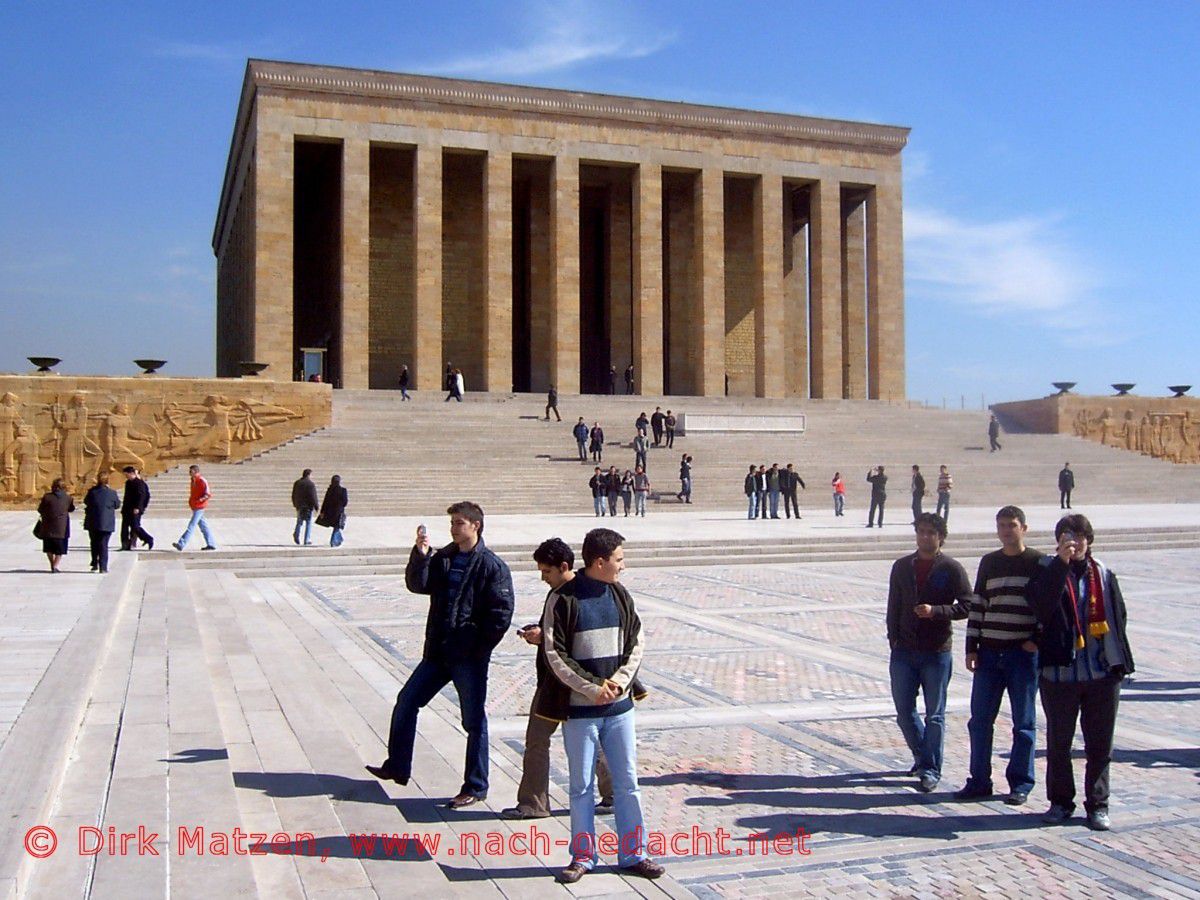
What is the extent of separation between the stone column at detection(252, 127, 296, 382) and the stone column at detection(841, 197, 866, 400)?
20.1m

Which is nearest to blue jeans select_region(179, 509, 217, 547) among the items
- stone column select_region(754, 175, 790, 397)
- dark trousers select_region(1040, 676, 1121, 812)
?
dark trousers select_region(1040, 676, 1121, 812)

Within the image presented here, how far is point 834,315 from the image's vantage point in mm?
40375

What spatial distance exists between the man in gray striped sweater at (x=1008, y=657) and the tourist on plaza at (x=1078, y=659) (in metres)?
0.17

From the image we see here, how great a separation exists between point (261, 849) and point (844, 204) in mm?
42022

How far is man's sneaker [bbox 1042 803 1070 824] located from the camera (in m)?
5.08

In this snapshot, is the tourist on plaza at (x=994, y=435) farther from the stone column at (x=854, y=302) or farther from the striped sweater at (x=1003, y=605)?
the striped sweater at (x=1003, y=605)

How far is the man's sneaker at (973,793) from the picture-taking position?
5.43 meters

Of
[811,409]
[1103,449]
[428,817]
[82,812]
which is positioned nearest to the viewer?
[82,812]

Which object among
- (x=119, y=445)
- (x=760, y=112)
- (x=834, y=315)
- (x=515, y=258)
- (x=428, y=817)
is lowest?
(x=428, y=817)

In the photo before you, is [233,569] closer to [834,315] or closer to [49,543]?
[49,543]

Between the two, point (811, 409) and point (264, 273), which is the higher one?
point (264, 273)

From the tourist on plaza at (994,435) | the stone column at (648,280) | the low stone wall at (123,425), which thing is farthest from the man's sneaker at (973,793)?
the stone column at (648,280)

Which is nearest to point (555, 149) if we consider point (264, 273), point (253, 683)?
point (264, 273)

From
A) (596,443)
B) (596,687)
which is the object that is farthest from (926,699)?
(596,443)
